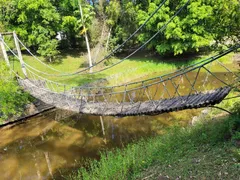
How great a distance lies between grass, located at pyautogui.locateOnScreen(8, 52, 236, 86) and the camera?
10094mm

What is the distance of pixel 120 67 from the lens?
456 inches

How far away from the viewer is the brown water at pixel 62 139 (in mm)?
4863

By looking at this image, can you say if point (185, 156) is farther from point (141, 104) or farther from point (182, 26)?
point (182, 26)

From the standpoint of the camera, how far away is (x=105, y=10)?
1213 centimetres

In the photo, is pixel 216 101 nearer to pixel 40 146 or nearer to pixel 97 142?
pixel 97 142

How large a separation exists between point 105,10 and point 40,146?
8.74 m

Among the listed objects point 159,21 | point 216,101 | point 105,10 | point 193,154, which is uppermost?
point 105,10

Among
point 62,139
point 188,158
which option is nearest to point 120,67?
point 62,139

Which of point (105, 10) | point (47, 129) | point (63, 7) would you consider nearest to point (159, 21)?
point (105, 10)

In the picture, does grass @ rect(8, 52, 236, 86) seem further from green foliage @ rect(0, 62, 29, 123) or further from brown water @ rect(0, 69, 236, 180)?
brown water @ rect(0, 69, 236, 180)

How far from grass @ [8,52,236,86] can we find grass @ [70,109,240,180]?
6134mm

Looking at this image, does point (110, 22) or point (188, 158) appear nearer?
point (188, 158)

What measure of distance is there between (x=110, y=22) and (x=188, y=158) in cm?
1002

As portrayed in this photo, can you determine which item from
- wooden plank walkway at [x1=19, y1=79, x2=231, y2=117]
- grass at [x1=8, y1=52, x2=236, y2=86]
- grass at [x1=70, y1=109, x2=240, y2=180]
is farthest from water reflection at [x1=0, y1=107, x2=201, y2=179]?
grass at [x1=8, y1=52, x2=236, y2=86]
